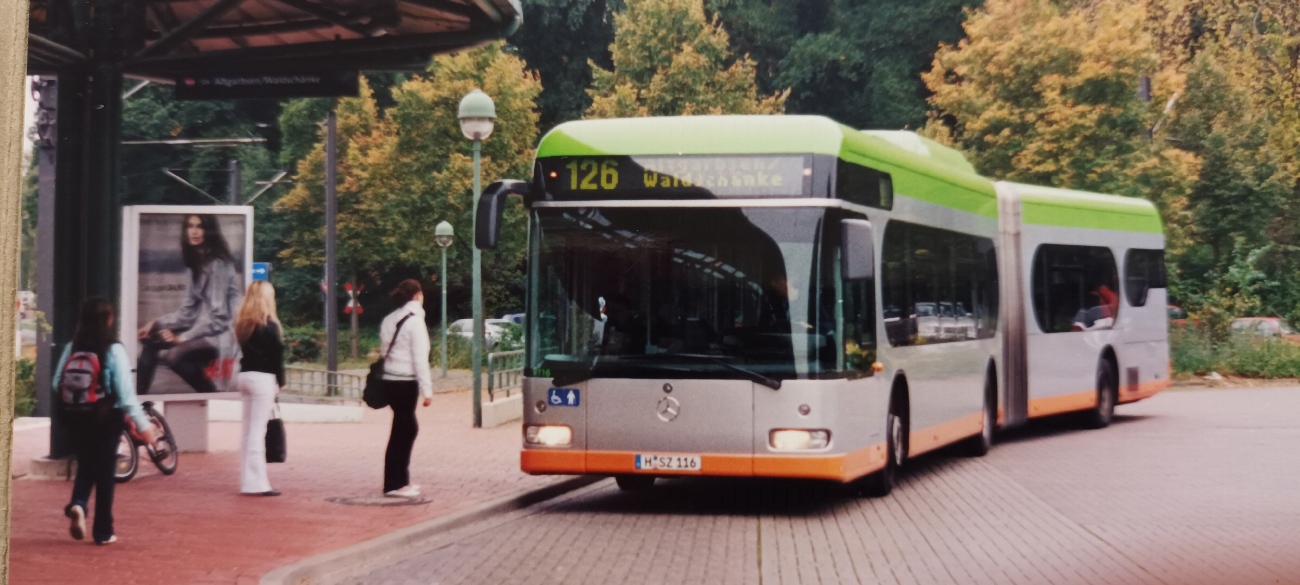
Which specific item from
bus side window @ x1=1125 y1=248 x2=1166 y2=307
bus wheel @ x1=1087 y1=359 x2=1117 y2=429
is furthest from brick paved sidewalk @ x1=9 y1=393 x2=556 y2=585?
bus side window @ x1=1125 y1=248 x2=1166 y2=307

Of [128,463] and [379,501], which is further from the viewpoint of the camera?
[128,463]

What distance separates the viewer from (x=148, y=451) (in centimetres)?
1401

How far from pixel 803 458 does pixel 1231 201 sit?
34.2m

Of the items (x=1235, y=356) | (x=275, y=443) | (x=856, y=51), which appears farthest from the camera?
(x=856, y=51)

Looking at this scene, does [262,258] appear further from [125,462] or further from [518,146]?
[125,462]

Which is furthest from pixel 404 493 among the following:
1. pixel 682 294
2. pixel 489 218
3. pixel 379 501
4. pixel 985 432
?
pixel 985 432

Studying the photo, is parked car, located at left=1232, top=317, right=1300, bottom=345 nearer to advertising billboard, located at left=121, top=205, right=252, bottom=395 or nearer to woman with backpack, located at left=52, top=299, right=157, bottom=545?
advertising billboard, located at left=121, top=205, right=252, bottom=395

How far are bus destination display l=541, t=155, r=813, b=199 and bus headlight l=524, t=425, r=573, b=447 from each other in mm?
1657

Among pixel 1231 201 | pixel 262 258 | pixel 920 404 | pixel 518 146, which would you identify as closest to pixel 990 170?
pixel 1231 201

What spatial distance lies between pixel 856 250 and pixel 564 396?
7.57 ft

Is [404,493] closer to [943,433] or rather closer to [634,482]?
[634,482]

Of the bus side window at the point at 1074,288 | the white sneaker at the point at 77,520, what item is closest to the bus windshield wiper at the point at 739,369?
the white sneaker at the point at 77,520

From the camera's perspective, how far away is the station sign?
14242mm

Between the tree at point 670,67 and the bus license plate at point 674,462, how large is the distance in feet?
110
